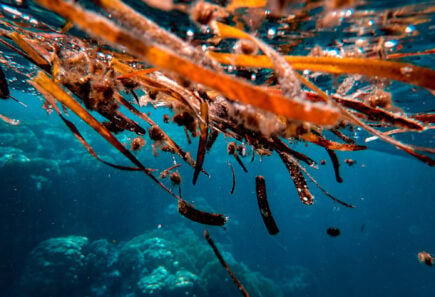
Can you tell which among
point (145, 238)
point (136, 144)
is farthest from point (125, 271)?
point (136, 144)

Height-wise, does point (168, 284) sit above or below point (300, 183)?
below

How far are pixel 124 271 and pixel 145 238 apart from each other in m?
3.05

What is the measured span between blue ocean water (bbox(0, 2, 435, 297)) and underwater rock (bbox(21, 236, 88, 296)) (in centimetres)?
5

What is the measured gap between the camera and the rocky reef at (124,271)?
12.2 metres

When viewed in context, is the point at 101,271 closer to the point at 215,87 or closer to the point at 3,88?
the point at 3,88

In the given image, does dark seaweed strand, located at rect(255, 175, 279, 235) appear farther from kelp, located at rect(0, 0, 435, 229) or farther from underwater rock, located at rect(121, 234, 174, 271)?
underwater rock, located at rect(121, 234, 174, 271)

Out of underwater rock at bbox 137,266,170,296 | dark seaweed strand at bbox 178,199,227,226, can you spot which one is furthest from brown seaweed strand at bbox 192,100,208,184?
underwater rock at bbox 137,266,170,296

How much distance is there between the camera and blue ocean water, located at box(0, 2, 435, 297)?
13.2 metres

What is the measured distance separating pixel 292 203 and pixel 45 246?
1976 inches

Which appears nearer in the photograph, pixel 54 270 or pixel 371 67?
pixel 371 67

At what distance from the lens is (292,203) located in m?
54.2

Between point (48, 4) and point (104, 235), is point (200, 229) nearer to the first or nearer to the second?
point (104, 235)

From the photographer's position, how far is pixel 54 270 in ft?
40.0

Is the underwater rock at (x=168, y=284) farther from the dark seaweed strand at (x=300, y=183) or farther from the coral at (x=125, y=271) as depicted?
the dark seaweed strand at (x=300, y=183)
